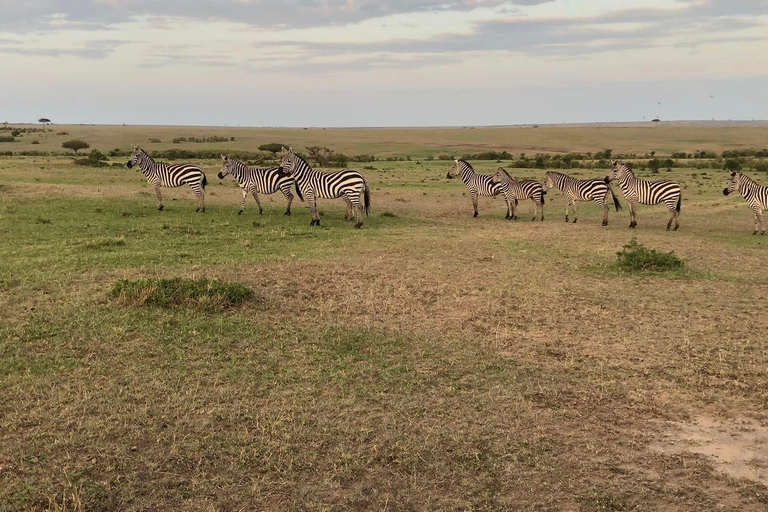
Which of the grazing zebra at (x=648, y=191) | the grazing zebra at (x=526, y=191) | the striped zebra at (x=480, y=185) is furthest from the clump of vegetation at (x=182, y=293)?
the grazing zebra at (x=648, y=191)

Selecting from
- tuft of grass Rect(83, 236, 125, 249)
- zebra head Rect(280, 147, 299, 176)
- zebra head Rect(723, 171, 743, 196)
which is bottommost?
tuft of grass Rect(83, 236, 125, 249)

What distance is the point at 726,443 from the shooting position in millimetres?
5027

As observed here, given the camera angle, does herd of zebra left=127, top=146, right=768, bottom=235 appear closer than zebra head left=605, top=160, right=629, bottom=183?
Yes

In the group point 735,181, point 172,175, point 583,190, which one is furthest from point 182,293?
point 735,181

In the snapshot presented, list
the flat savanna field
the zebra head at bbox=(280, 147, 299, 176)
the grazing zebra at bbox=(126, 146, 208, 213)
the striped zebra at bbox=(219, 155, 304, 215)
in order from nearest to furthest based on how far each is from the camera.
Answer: the flat savanna field → the zebra head at bbox=(280, 147, 299, 176) → the striped zebra at bbox=(219, 155, 304, 215) → the grazing zebra at bbox=(126, 146, 208, 213)

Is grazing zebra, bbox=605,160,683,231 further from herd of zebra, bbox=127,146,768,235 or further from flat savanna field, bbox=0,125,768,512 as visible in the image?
flat savanna field, bbox=0,125,768,512

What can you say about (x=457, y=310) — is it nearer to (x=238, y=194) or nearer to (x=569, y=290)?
(x=569, y=290)

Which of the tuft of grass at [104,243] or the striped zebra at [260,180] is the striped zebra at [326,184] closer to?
the striped zebra at [260,180]

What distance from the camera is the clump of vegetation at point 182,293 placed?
8.20 m

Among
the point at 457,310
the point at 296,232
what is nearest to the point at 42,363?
the point at 457,310

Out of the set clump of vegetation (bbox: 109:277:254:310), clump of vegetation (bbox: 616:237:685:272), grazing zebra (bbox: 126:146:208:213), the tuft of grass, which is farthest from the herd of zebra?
clump of vegetation (bbox: 109:277:254:310)

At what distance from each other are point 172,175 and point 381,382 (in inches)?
620

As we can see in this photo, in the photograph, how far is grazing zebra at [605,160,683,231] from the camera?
17594 millimetres

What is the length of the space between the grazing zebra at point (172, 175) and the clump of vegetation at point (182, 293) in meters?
10.8
